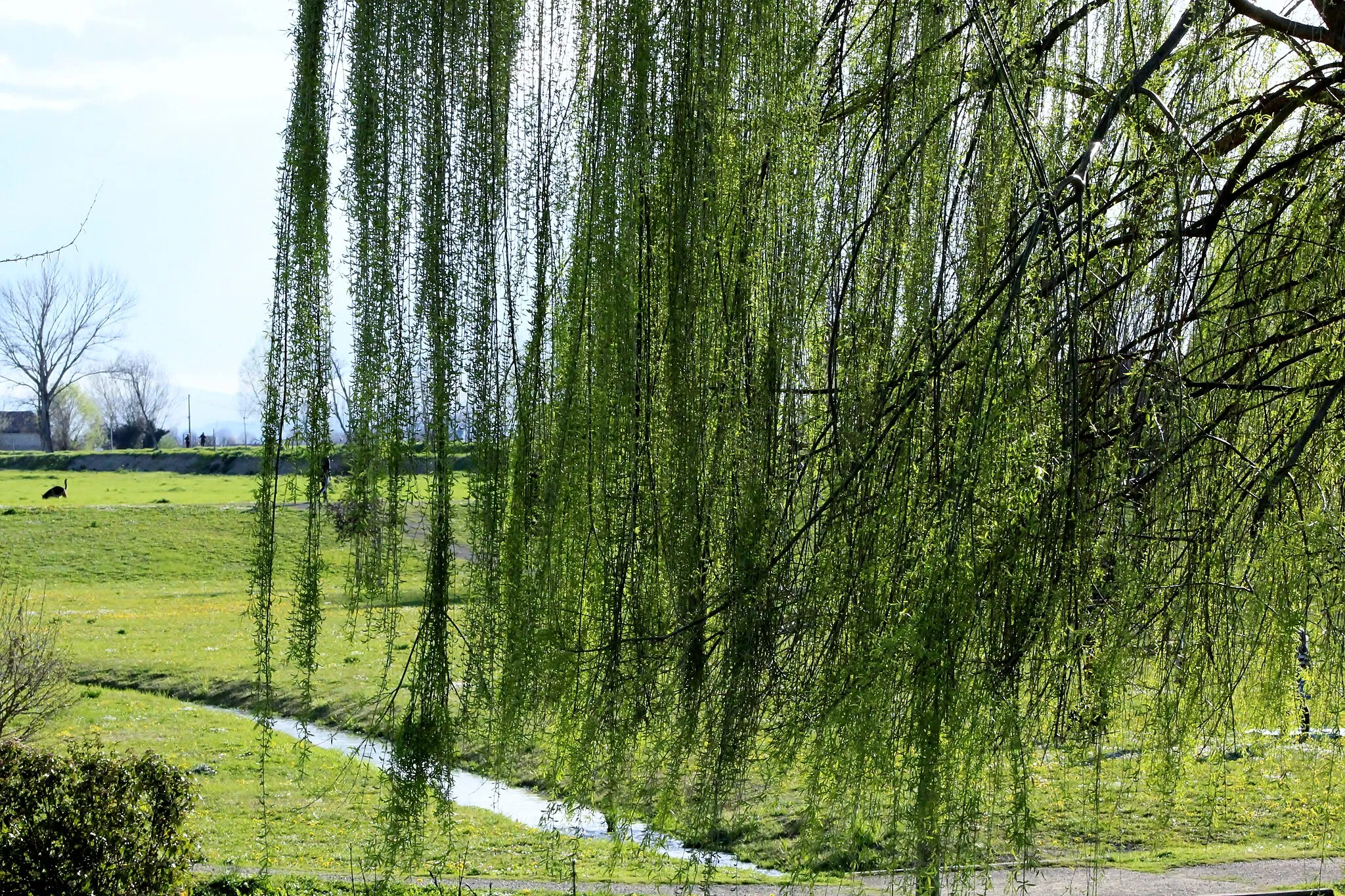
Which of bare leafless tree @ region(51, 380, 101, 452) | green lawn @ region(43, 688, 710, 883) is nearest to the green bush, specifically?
green lawn @ region(43, 688, 710, 883)

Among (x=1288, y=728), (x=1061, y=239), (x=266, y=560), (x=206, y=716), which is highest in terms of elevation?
(x=1061, y=239)

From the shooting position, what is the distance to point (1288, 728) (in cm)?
318

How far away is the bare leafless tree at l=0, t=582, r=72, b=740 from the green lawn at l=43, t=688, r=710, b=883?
0.45 metres

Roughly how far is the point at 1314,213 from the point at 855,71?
1.38 m

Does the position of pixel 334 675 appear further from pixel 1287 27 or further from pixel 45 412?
pixel 45 412

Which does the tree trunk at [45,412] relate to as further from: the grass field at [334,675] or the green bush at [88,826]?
Answer: the green bush at [88,826]

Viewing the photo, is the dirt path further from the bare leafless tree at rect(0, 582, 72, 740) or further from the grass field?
the bare leafless tree at rect(0, 582, 72, 740)

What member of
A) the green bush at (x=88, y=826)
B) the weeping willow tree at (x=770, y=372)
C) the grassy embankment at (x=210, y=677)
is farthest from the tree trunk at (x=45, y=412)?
the weeping willow tree at (x=770, y=372)

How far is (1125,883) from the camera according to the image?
721cm

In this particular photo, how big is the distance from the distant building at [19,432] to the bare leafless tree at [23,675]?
49.8 metres

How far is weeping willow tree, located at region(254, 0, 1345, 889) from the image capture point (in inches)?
87.7

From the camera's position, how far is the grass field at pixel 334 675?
11.5 ft

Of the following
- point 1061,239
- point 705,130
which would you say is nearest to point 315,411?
point 705,130

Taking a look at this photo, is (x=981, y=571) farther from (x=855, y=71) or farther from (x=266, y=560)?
(x=266, y=560)
